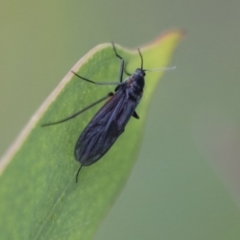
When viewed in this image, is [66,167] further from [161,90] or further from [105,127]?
Answer: [161,90]

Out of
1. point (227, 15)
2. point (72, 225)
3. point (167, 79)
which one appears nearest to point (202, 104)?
point (167, 79)

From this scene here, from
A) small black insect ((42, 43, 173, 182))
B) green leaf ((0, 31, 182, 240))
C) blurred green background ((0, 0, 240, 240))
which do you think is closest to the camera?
green leaf ((0, 31, 182, 240))

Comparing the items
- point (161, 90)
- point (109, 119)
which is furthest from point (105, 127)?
point (161, 90)

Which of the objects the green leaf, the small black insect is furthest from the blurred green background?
the green leaf

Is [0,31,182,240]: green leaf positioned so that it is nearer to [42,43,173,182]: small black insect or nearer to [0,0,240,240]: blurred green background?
[42,43,173,182]: small black insect

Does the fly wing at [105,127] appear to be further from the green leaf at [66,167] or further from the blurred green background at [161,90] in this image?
the blurred green background at [161,90]

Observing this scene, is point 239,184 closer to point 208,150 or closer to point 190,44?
point 208,150
